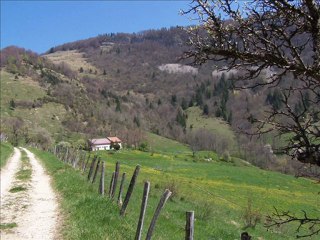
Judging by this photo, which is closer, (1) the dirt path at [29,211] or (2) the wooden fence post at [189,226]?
(2) the wooden fence post at [189,226]

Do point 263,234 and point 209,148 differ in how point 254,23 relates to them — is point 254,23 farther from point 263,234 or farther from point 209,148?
point 209,148

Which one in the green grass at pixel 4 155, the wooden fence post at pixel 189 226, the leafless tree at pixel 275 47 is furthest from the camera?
the green grass at pixel 4 155

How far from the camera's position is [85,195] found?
55.0ft

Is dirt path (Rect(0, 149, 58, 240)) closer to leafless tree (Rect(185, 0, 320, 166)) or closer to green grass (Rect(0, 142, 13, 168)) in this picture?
leafless tree (Rect(185, 0, 320, 166))

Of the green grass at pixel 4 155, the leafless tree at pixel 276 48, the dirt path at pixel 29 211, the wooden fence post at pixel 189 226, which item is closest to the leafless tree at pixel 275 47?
the leafless tree at pixel 276 48

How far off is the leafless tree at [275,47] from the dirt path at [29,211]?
323 inches

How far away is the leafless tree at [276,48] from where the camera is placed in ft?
18.7

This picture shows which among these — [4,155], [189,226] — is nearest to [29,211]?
[189,226]

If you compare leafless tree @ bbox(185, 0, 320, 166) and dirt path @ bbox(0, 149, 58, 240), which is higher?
leafless tree @ bbox(185, 0, 320, 166)

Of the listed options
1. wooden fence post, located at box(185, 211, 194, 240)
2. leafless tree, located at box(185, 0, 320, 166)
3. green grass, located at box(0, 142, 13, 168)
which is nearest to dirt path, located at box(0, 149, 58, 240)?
wooden fence post, located at box(185, 211, 194, 240)

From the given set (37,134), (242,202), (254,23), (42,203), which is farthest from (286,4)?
(37,134)

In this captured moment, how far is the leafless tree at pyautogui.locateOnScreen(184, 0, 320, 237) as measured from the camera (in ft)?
18.7

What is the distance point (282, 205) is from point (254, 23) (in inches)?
1603

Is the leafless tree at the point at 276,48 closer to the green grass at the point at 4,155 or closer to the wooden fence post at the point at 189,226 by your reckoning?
the wooden fence post at the point at 189,226
